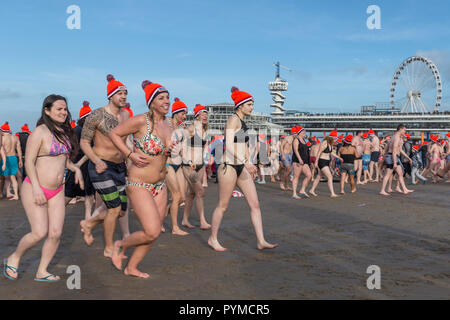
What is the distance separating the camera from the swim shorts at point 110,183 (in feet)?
16.1

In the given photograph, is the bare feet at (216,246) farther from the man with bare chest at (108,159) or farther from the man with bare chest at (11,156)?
the man with bare chest at (11,156)

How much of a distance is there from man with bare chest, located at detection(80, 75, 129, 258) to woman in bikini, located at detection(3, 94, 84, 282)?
0.61m

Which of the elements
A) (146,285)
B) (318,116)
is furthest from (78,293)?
(318,116)

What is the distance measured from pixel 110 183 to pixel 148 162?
3.41 ft

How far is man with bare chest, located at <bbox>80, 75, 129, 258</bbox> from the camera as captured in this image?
491 cm

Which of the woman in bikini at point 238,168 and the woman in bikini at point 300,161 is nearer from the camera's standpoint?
the woman in bikini at point 238,168

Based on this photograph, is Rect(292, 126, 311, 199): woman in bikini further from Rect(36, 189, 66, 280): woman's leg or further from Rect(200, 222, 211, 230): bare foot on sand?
Rect(36, 189, 66, 280): woman's leg

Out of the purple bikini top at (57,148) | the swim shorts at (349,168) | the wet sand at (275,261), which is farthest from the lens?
the swim shorts at (349,168)

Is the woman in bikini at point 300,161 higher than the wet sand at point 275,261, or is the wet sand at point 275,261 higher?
the woman in bikini at point 300,161

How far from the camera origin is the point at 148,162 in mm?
4078

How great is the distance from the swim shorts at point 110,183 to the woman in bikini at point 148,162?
823mm

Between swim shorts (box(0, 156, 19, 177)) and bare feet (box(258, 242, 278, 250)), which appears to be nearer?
bare feet (box(258, 242, 278, 250))

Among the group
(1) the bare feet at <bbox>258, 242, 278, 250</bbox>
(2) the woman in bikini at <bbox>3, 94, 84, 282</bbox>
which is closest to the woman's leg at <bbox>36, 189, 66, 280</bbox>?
(2) the woman in bikini at <bbox>3, 94, 84, 282</bbox>

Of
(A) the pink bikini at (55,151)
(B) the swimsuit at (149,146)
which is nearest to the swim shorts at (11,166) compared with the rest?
(A) the pink bikini at (55,151)
